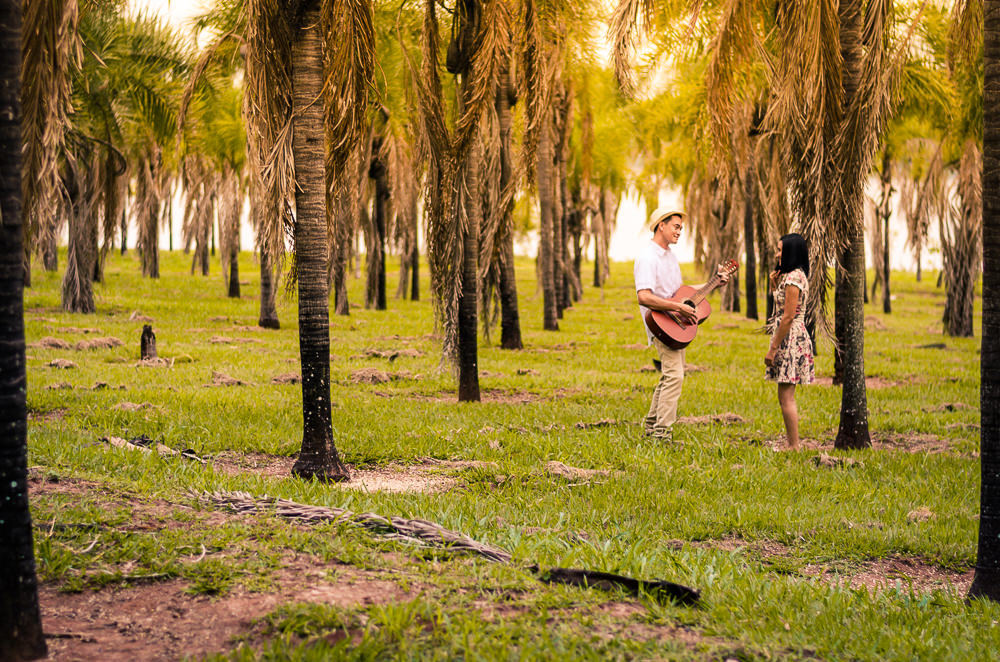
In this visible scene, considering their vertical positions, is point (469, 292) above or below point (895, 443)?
above

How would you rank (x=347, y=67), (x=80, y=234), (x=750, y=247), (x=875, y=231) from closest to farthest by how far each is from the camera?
1. (x=347, y=67)
2. (x=80, y=234)
3. (x=750, y=247)
4. (x=875, y=231)

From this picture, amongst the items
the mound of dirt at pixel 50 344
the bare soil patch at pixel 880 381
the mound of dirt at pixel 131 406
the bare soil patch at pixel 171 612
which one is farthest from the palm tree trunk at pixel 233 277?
the bare soil patch at pixel 171 612

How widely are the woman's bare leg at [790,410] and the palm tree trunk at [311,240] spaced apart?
4.34 metres

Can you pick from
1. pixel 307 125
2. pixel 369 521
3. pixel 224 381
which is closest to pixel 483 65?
pixel 307 125

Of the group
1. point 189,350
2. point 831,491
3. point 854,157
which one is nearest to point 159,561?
point 831,491

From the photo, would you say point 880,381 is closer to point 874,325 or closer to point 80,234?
point 874,325

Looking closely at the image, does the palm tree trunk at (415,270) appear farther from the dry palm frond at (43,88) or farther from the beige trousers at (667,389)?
the dry palm frond at (43,88)

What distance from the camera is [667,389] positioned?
30.0ft

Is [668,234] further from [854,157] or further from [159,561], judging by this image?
[159,561]

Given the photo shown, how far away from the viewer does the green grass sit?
3.93m

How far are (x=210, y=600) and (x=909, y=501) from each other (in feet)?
18.3

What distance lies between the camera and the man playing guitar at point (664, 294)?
8.94 m

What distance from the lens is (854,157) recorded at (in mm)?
8727

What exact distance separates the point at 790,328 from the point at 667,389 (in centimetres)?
137
